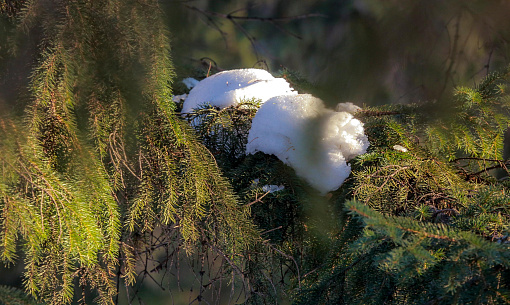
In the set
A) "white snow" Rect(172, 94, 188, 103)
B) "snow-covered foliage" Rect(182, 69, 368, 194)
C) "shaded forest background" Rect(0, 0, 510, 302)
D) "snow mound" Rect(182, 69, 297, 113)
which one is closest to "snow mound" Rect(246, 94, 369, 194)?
"snow-covered foliage" Rect(182, 69, 368, 194)

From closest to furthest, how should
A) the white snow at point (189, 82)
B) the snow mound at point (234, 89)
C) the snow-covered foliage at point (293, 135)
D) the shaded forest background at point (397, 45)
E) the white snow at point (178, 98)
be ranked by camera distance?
the shaded forest background at point (397, 45) → the snow-covered foliage at point (293, 135) → the snow mound at point (234, 89) → the white snow at point (178, 98) → the white snow at point (189, 82)

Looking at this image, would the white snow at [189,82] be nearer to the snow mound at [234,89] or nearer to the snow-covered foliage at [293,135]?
the snow mound at [234,89]

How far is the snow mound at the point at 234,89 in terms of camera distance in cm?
116

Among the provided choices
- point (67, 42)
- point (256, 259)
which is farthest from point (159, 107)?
point (256, 259)

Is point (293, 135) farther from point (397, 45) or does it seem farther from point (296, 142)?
point (397, 45)

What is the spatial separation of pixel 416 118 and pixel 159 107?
661 millimetres

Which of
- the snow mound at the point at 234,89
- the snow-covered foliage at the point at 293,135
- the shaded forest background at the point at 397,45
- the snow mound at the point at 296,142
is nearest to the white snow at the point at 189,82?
the snow mound at the point at 234,89

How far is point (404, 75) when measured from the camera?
299 mm

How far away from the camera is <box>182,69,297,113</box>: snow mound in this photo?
45.5 inches

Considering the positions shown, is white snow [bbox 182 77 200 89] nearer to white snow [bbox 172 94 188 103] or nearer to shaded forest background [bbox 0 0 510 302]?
white snow [bbox 172 94 188 103]

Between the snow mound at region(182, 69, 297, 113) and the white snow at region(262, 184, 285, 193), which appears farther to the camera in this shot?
the snow mound at region(182, 69, 297, 113)

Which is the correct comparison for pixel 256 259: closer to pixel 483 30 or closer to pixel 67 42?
pixel 67 42

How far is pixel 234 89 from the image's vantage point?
118 cm

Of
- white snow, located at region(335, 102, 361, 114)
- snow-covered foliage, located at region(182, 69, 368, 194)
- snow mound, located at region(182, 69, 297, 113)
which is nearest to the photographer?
white snow, located at region(335, 102, 361, 114)
